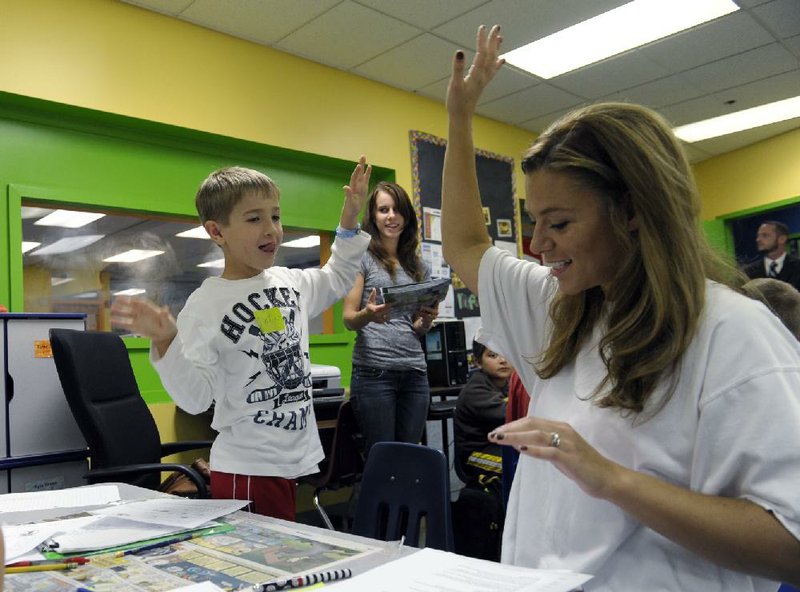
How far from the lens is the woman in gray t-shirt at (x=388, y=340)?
9.69ft

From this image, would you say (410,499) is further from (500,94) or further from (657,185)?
(500,94)

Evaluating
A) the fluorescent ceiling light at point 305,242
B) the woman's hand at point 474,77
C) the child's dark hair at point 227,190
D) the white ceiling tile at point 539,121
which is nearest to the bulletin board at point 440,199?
the white ceiling tile at point 539,121

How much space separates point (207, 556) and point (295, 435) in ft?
2.79

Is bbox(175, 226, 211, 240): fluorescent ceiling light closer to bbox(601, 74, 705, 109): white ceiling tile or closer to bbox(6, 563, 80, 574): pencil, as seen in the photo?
bbox(6, 563, 80, 574): pencil

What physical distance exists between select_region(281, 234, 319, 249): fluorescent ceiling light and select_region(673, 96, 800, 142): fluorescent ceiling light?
3512 millimetres

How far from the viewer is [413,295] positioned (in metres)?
2.58

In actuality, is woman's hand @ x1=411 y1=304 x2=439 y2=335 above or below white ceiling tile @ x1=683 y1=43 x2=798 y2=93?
below

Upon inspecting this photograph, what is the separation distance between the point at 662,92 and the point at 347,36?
2895mm

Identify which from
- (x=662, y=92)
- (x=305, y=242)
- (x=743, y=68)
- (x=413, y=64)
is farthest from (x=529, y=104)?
(x=305, y=242)

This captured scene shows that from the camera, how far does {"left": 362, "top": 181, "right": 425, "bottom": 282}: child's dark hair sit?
314 cm

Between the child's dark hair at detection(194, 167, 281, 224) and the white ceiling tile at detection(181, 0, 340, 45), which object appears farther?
the white ceiling tile at detection(181, 0, 340, 45)

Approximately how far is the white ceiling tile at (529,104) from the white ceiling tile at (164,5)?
8.56 ft

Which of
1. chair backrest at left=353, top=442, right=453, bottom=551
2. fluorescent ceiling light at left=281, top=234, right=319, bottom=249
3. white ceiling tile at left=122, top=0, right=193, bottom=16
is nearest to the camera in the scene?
chair backrest at left=353, top=442, right=453, bottom=551

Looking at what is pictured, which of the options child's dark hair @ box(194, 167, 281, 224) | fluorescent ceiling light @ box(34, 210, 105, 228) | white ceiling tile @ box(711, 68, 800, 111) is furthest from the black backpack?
white ceiling tile @ box(711, 68, 800, 111)
